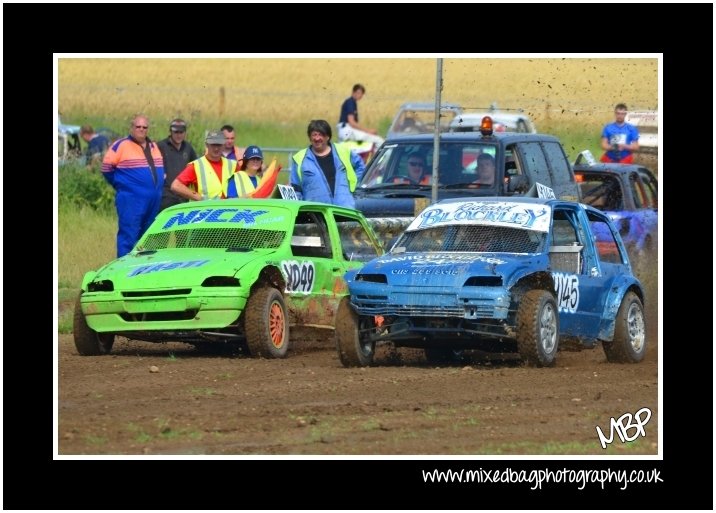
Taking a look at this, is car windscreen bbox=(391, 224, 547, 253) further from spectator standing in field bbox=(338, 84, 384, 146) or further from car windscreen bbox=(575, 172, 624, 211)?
spectator standing in field bbox=(338, 84, 384, 146)

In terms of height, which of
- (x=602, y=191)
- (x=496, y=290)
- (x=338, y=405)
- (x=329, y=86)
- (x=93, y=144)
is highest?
(x=329, y=86)

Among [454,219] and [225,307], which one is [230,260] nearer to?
[225,307]

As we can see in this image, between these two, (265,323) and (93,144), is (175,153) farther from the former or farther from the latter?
(93,144)

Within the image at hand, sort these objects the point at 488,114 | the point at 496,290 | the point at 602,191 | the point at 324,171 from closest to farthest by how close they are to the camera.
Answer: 1. the point at 496,290
2. the point at 324,171
3. the point at 602,191
4. the point at 488,114

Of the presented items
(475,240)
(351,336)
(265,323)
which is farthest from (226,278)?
(475,240)

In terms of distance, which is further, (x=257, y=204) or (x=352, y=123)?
(x=352, y=123)

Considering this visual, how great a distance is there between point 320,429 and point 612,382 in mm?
A: 3261

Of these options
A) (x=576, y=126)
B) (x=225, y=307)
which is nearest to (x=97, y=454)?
(x=225, y=307)

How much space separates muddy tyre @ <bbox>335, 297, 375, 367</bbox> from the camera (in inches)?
486

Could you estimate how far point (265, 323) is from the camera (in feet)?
42.1

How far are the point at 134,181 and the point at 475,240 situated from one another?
519cm

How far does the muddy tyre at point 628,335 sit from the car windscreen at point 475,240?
1198 millimetres

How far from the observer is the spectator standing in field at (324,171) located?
1623cm

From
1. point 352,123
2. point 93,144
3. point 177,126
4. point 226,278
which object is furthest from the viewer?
point 352,123
